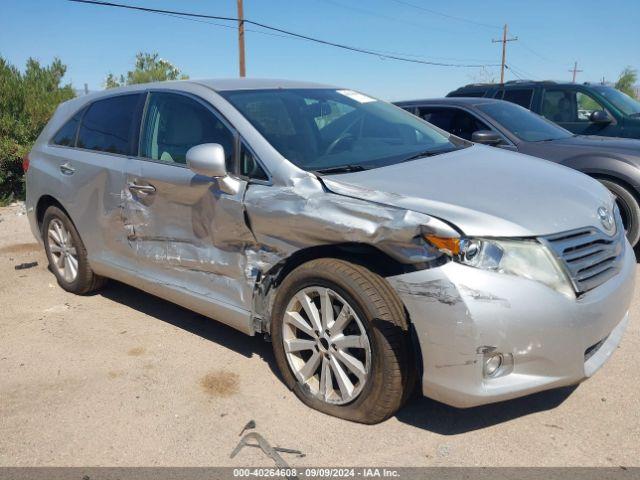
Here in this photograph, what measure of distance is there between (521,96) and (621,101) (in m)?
1.44

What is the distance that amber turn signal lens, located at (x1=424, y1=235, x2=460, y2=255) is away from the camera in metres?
2.60

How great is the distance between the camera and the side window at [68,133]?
4.98m

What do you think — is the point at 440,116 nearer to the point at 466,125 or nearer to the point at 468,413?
the point at 466,125

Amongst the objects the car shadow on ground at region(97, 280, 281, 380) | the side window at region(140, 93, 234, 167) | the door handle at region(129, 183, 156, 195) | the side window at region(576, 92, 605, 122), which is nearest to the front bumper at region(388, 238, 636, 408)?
the car shadow on ground at region(97, 280, 281, 380)

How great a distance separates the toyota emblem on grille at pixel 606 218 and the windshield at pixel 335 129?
3.59 ft

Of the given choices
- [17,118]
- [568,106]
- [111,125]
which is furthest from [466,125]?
[17,118]

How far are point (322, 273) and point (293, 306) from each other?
34 centimetres

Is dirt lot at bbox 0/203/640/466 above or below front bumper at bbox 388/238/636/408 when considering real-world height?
below

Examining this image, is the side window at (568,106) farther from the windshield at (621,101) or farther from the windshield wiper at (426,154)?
the windshield wiper at (426,154)

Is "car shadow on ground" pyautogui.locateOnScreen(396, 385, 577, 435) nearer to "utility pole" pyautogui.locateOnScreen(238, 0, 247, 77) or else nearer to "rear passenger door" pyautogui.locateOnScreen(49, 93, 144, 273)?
"rear passenger door" pyautogui.locateOnScreen(49, 93, 144, 273)

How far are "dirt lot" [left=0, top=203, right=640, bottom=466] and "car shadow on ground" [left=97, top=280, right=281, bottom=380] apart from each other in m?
0.02

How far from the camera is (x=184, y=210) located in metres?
3.74

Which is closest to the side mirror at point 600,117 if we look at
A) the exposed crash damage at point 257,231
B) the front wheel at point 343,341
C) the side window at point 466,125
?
the side window at point 466,125

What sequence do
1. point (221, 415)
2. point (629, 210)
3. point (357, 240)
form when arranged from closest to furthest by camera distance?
1. point (357, 240)
2. point (221, 415)
3. point (629, 210)
